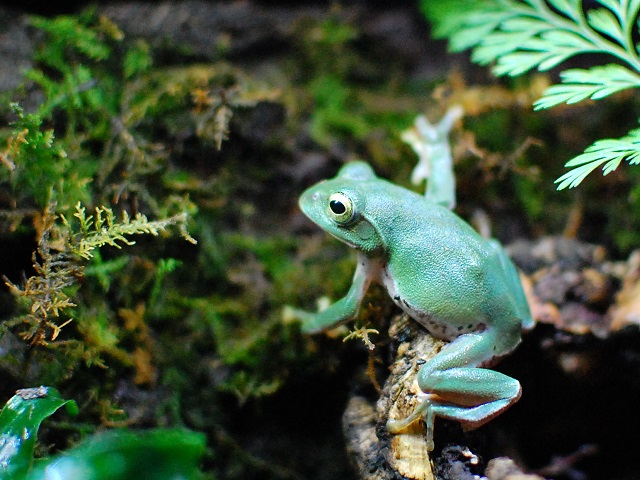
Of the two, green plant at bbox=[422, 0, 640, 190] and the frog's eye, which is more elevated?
green plant at bbox=[422, 0, 640, 190]

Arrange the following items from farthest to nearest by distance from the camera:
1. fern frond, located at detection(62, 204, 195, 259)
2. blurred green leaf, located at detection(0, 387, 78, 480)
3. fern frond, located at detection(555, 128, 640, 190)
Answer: fern frond, located at detection(62, 204, 195, 259) → fern frond, located at detection(555, 128, 640, 190) → blurred green leaf, located at detection(0, 387, 78, 480)

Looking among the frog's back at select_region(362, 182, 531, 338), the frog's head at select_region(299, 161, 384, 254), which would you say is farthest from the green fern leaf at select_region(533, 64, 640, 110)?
the frog's head at select_region(299, 161, 384, 254)

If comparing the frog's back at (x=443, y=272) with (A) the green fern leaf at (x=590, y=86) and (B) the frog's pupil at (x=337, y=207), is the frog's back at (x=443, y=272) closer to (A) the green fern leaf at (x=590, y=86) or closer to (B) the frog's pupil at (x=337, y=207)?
(B) the frog's pupil at (x=337, y=207)

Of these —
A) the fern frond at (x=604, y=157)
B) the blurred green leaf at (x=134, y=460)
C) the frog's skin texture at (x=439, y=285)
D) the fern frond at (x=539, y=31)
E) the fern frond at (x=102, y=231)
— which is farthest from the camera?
the fern frond at (x=539, y=31)

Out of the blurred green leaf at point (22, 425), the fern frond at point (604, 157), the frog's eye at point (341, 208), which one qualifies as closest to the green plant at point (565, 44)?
the fern frond at point (604, 157)

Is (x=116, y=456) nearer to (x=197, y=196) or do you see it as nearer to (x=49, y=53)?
(x=197, y=196)

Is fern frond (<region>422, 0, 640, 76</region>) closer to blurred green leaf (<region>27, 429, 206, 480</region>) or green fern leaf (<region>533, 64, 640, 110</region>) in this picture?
green fern leaf (<region>533, 64, 640, 110</region>)
